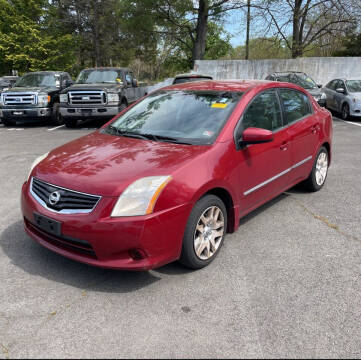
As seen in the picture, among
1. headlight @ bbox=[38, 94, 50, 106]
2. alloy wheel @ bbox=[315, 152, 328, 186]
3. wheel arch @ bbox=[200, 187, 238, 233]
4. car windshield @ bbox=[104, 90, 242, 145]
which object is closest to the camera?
wheel arch @ bbox=[200, 187, 238, 233]

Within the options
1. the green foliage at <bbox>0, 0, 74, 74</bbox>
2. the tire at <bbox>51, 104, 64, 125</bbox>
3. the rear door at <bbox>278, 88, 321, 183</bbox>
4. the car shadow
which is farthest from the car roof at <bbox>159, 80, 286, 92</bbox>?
the green foliage at <bbox>0, 0, 74, 74</bbox>

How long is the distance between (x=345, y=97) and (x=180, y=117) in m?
11.4

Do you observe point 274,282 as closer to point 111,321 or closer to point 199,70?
point 111,321

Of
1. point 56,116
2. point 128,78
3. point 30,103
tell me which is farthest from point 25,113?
point 128,78

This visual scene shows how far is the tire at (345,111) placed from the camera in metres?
13.3

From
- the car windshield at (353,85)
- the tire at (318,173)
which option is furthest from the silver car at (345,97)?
the tire at (318,173)

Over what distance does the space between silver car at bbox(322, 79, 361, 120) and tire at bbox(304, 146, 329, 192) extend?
8445mm

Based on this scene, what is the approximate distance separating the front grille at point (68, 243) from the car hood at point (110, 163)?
16.3 inches

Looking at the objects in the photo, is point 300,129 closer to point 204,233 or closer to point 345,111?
point 204,233

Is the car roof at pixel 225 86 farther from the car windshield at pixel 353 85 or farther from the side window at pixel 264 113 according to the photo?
the car windshield at pixel 353 85

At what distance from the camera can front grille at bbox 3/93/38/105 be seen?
1243cm

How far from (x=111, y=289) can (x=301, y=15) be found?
23.3 metres

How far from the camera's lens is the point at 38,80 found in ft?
45.0

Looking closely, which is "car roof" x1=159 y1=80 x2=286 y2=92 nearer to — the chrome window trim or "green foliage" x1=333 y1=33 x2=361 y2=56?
the chrome window trim
